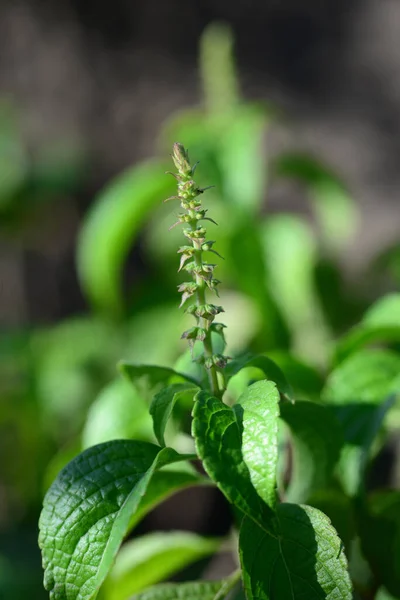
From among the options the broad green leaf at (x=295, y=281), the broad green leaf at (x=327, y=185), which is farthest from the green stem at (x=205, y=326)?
the broad green leaf at (x=327, y=185)

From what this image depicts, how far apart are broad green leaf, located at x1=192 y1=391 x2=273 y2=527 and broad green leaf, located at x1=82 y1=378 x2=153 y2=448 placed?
0.21m

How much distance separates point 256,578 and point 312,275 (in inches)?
34.1

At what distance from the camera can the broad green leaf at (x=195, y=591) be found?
2.09ft

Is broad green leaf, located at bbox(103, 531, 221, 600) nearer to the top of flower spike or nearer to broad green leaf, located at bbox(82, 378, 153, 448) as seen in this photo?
broad green leaf, located at bbox(82, 378, 153, 448)

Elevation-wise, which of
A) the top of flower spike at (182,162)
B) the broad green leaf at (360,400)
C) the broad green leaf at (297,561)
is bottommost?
the broad green leaf at (297,561)

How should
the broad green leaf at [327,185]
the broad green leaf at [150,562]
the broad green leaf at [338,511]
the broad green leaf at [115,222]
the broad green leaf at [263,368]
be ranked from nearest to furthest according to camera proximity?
1. the broad green leaf at [263,368]
2. the broad green leaf at [338,511]
3. the broad green leaf at [150,562]
4. the broad green leaf at [115,222]
5. the broad green leaf at [327,185]

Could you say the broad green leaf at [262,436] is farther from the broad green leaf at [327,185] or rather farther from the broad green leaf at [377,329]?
the broad green leaf at [327,185]

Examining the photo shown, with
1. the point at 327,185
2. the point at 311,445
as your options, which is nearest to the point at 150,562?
the point at 311,445

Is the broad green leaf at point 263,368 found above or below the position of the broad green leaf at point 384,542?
above

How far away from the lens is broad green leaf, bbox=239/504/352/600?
1.66 ft

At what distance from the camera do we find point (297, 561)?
52 cm

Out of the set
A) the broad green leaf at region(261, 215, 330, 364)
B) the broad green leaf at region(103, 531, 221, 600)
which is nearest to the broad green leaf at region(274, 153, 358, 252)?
the broad green leaf at region(261, 215, 330, 364)

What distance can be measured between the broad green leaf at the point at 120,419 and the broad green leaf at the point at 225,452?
0.69ft

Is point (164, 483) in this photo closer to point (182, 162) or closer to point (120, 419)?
point (120, 419)
